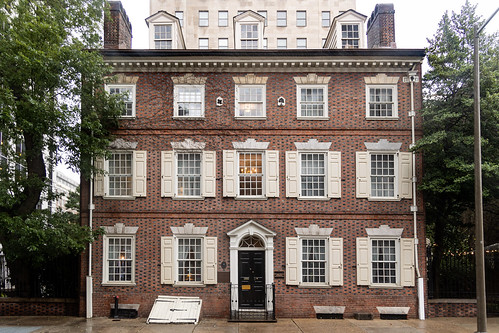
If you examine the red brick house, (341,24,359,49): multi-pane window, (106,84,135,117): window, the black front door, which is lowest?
→ the black front door

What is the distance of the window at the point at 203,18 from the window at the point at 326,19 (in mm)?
11509

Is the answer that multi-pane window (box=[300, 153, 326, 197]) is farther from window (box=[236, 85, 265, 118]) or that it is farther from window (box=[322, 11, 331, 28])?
window (box=[322, 11, 331, 28])

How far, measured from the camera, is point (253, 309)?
1695 cm

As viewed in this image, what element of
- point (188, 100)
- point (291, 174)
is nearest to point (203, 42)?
point (188, 100)

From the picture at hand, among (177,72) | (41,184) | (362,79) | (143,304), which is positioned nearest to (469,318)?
(362,79)

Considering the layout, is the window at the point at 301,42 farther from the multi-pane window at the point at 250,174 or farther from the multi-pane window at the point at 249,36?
the multi-pane window at the point at 250,174

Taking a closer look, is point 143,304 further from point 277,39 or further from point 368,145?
point 277,39

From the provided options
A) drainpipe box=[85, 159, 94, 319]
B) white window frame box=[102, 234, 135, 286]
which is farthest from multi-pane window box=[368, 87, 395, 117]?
drainpipe box=[85, 159, 94, 319]

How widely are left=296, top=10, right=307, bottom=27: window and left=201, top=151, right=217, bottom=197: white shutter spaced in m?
29.2

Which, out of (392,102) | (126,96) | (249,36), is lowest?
(392,102)

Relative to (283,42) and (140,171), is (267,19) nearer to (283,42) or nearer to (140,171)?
(283,42)

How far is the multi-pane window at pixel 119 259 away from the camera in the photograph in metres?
17.3

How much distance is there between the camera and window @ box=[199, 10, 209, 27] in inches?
1686

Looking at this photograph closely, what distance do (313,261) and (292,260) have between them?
86 cm
